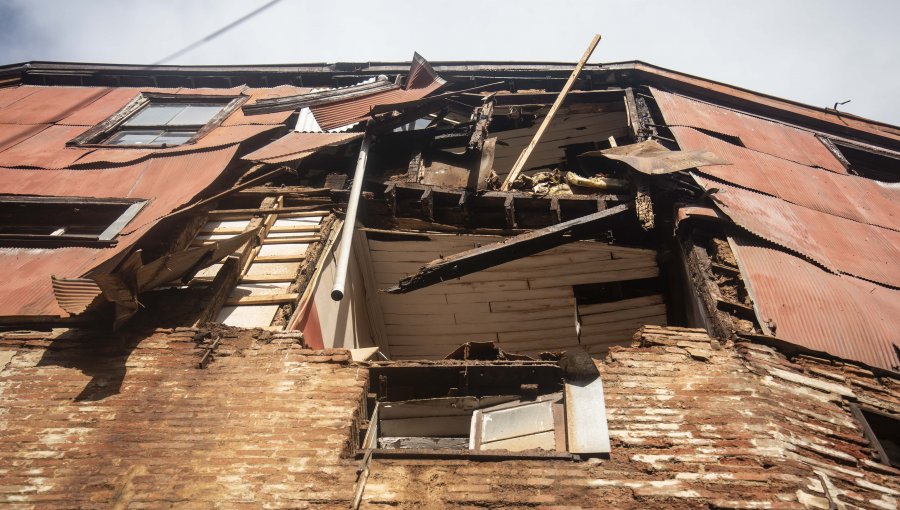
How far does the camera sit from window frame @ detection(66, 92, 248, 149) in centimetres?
879

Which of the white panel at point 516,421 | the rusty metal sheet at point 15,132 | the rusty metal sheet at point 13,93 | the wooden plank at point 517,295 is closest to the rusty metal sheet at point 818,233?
the wooden plank at point 517,295

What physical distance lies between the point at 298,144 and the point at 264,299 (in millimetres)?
3335

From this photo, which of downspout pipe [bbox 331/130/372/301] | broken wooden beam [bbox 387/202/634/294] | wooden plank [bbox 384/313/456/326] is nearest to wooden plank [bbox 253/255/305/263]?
downspout pipe [bbox 331/130/372/301]

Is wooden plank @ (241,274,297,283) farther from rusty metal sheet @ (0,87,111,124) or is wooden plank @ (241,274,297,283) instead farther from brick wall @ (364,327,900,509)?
rusty metal sheet @ (0,87,111,124)

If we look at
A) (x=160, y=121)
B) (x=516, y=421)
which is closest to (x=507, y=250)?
(x=516, y=421)

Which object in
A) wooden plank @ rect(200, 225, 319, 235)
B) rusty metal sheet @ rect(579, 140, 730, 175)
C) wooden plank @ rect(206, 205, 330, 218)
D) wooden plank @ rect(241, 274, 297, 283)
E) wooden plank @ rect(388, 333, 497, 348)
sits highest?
rusty metal sheet @ rect(579, 140, 730, 175)

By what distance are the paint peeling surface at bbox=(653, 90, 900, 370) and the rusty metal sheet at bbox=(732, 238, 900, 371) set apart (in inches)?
0.4

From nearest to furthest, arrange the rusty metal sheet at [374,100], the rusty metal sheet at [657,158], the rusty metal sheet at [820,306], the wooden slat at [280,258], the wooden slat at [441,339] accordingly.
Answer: the rusty metal sheet at [820,306]
the wooden slat at [280,258]
the rusty metal sheet at [657,158]
the wooden slat at [441,339]
the rusty metal sheet at [374,100]

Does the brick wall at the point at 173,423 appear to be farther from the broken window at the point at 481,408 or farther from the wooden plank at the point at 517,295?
the wooden plank at the point at 517,295

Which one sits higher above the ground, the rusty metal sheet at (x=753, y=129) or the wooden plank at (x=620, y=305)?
the rusty metal sheet at (x=753, y=129)

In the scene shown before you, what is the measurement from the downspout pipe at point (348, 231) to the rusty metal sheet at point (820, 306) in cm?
379

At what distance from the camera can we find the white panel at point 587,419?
3.68 metres

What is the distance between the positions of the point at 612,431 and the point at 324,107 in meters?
6.84

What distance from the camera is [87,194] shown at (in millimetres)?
6793
